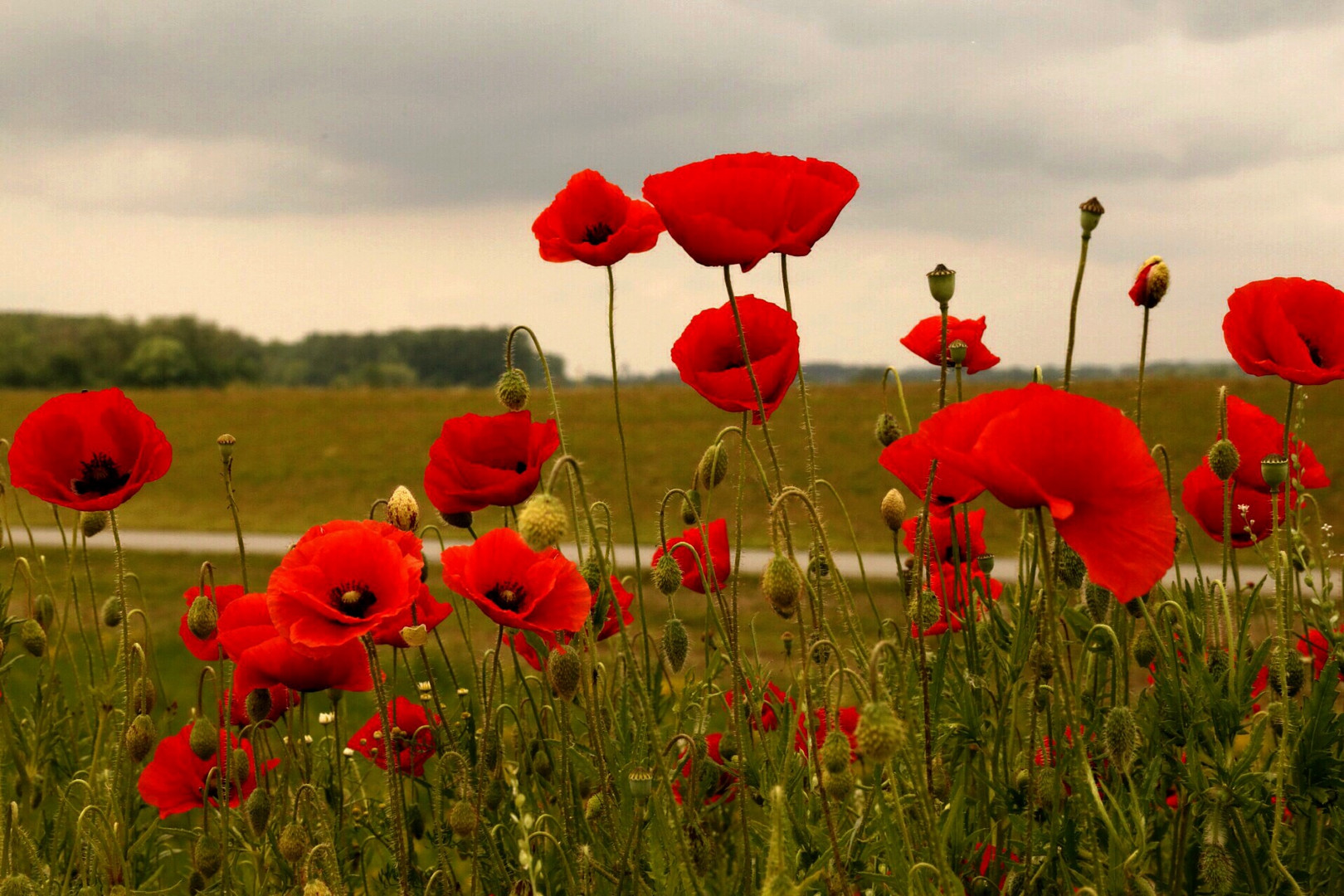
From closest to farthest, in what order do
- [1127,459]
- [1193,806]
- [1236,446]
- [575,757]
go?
[1127,459] < [1193,806] < [575,757] < [1236,446]

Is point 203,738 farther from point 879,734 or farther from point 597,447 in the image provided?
point 597,447

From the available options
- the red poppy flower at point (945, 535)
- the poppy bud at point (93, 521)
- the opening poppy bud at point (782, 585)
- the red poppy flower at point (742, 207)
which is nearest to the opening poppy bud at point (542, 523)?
the opening poppy bud at point (782, 585)

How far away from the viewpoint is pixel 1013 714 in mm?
1881

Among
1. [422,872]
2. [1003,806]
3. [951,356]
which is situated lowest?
[422,872]

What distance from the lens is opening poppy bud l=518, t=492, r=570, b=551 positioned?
1.27 meters

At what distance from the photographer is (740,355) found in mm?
2029

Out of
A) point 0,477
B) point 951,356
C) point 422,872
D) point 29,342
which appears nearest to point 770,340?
point 951,356

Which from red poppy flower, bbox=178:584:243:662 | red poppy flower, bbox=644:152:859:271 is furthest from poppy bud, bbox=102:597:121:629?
red poppy flower, bbox=644:152:859:271

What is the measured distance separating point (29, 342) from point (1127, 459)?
6388cm

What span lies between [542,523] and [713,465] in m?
0.78

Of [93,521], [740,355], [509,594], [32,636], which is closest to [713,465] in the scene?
[740,355]

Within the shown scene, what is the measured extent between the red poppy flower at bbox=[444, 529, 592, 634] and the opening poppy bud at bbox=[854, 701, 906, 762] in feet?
1.94

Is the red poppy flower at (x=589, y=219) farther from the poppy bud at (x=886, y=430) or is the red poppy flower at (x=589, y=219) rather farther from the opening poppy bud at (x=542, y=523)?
the opening poppy bud at (x=542, y=523)

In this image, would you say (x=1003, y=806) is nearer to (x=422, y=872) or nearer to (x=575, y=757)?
(x=575, y=757)
